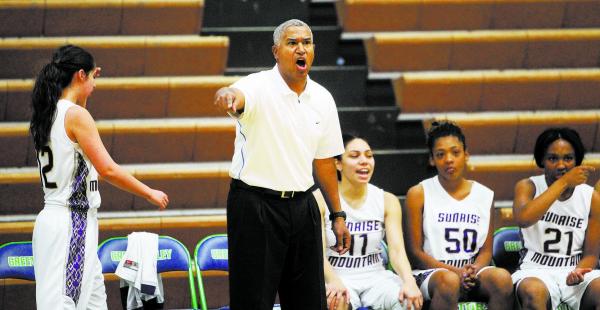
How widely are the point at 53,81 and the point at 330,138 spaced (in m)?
1.11

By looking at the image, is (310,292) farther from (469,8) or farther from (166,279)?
(469,8)

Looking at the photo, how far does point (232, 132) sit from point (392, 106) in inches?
42.4

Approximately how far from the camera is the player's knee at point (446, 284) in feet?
14.9

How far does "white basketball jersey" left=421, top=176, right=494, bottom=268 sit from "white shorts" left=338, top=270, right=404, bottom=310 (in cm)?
28

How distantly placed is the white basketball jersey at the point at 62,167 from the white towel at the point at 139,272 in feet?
2.00

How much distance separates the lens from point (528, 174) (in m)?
5.90

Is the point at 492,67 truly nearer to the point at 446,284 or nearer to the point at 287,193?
the point at 446,284

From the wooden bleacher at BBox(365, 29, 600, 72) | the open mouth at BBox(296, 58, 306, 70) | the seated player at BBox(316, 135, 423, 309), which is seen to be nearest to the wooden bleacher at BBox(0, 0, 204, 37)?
the wooden bleacher at BBox(365, 29, 600, 72)

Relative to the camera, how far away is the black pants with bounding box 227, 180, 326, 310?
3.71m

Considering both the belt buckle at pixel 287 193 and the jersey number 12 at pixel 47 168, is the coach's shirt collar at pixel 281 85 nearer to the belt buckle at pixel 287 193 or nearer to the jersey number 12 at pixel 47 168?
the belt buckle at pixel 287 193

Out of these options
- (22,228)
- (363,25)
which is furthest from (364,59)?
(22,228)

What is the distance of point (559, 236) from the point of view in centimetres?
501

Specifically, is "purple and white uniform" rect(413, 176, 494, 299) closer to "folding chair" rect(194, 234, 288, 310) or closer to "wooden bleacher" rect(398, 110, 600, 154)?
"folding chair" rect(194, 234, 288, 310)

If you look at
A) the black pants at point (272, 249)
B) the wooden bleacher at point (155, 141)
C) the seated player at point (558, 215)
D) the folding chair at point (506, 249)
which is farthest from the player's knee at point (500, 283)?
the wooden bleacher at point (155, 141)
